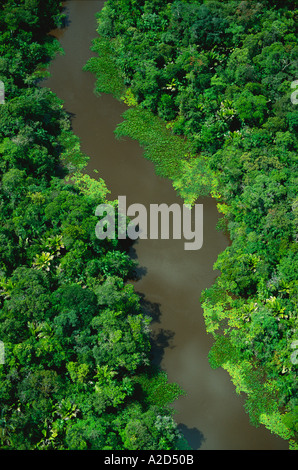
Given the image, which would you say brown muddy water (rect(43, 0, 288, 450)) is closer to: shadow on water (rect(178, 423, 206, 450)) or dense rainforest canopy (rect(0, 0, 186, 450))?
shadow on water (rect(178, 423, 206, 450))

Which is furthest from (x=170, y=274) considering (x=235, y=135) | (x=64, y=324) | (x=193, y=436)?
(x=235, y=135)

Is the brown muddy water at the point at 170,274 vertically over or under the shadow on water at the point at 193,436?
over

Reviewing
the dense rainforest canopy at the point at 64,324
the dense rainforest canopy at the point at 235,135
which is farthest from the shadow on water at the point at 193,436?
the dense rainforest canopy at the point at 235,135

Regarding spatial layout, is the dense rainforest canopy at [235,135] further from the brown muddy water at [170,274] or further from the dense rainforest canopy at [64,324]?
the dense rainforest canopy at [64,324]

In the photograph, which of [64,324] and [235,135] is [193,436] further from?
[235,135]

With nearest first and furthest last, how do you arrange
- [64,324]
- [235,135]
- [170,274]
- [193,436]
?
[193,436]
[64,324]
[170,274]
[235,135]

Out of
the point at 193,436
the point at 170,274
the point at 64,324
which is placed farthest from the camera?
the point at 170,274
